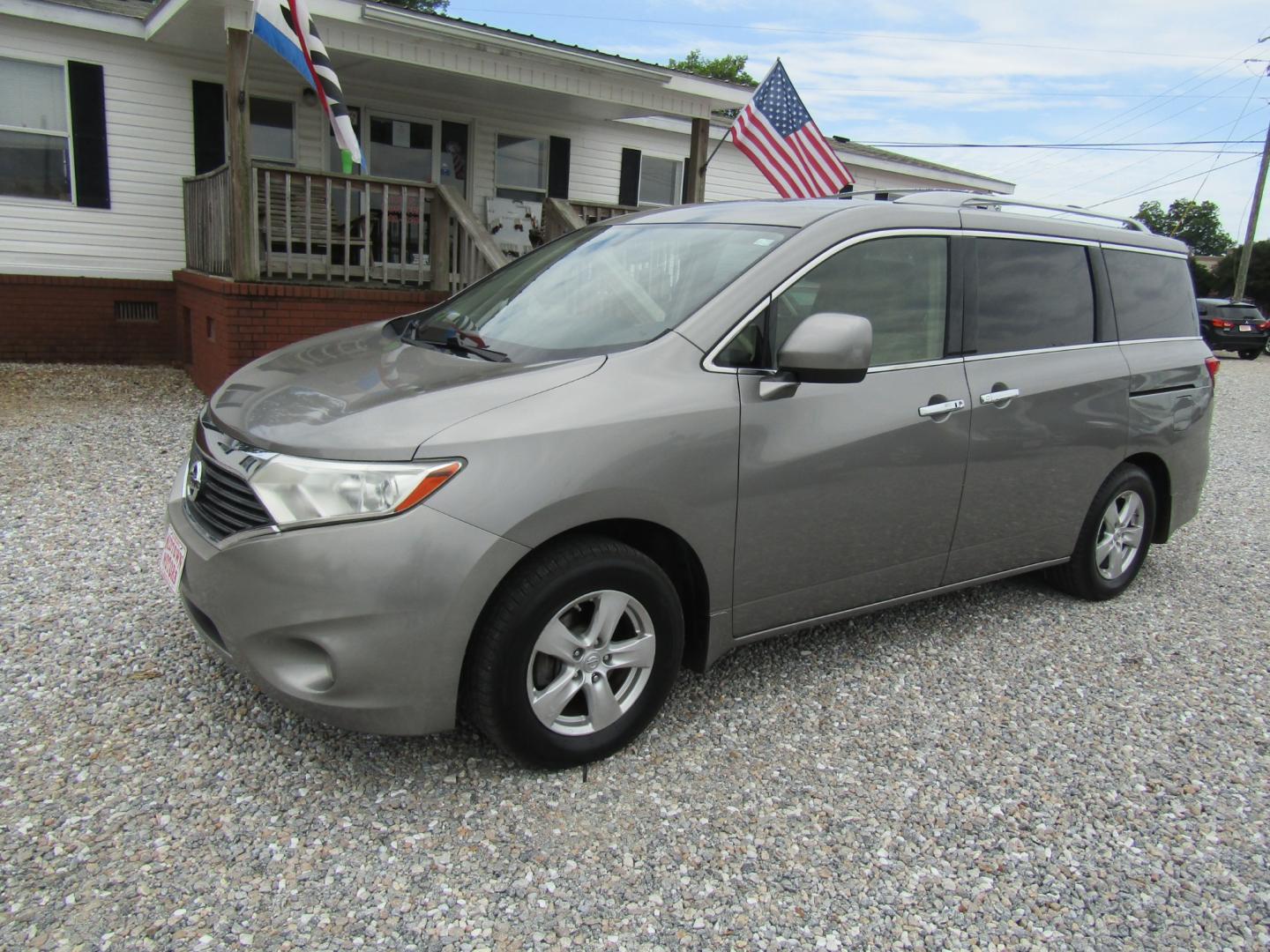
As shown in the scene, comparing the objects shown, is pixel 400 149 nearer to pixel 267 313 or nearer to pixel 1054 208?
pixel 267 313

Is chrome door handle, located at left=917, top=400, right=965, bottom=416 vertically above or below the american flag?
below

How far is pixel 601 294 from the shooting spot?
11.1 feet

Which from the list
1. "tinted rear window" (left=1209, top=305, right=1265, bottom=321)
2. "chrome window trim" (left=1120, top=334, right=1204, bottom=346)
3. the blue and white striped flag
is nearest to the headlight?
"chrome window trim" (left=1120, top=334, right=1204, bottom=346)

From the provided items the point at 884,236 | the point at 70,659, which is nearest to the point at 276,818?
the point at 70,659

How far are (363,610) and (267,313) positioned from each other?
6.17 m

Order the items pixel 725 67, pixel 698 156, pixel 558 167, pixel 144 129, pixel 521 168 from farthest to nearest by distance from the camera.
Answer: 1. pixel 725 67
2. pixel 558 167
3. pixel 521 168
4. pixel 698 156
5. pixel 144 129

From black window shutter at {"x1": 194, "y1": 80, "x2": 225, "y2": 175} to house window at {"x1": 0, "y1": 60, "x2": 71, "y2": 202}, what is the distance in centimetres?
121

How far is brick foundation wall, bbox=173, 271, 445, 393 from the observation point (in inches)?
305

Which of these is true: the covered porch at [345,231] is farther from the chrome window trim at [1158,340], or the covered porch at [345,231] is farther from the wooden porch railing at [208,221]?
the chrome window trim at [1158,340]

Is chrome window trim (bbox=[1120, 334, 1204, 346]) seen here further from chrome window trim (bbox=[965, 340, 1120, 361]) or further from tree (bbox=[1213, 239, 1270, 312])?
tree (bbox=[1213, 239, 1270, 312])

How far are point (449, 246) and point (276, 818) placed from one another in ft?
23.2

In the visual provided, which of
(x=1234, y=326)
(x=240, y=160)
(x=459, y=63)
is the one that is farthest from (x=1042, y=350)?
(x=1234, y=326)

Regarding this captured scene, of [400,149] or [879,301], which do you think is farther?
[400,149]

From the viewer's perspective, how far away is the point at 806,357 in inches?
115
